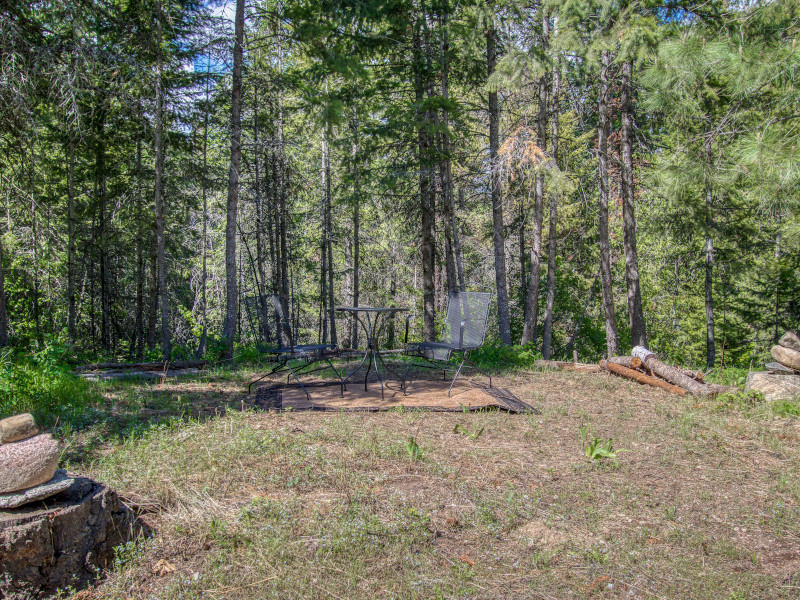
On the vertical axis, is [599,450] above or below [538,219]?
below

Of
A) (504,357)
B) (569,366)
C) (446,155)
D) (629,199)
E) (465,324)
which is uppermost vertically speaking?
(446,155)

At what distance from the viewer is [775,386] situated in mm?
5848

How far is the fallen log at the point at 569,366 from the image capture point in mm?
7809

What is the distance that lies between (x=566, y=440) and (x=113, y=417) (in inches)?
150

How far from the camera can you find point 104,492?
243cm

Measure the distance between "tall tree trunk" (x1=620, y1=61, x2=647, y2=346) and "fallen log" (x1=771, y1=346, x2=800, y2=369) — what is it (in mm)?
4664

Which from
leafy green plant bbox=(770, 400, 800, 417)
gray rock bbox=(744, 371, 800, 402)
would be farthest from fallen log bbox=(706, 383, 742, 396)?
leafy green plant bbox=(770, 400, 800, 417)

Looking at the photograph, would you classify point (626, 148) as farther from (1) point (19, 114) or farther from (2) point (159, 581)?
(2) point (159, 581)

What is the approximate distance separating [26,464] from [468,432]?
295cm

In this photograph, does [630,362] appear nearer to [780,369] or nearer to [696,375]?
[696,375]

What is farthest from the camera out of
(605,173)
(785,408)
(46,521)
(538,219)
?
(538,219)

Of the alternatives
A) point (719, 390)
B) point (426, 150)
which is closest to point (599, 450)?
point (719, 390)

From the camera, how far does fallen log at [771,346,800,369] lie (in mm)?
5957

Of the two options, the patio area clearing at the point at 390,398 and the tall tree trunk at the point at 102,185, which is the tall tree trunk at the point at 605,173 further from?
the tall tree trunk at the point at 102,185
